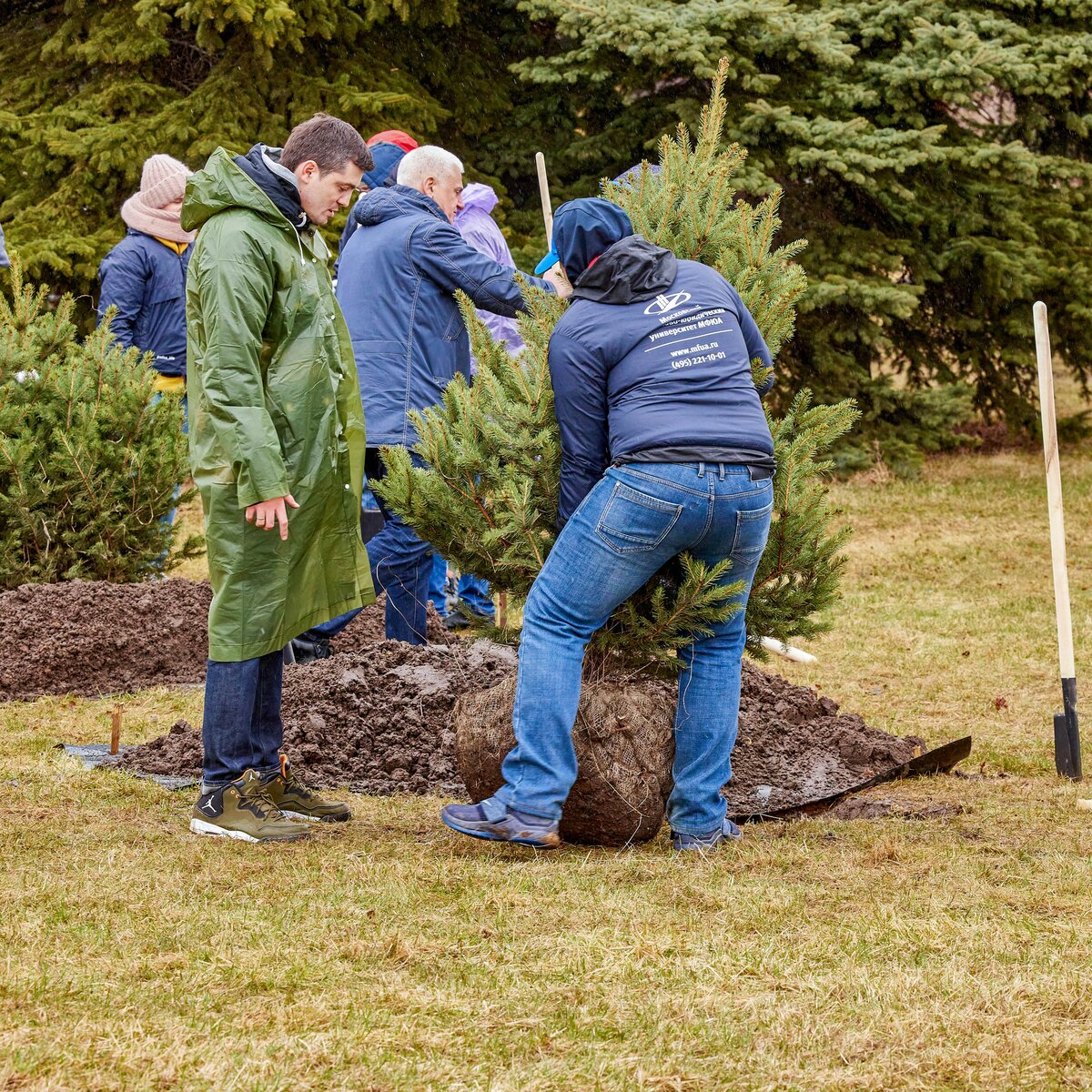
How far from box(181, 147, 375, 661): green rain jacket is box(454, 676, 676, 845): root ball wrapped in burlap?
60 cm

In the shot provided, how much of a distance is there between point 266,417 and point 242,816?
4.10 feet

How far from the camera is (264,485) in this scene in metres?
4.27

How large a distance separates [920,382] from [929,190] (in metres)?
1.90

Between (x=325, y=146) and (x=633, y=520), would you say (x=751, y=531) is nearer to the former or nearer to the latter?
(x=633, y=520)

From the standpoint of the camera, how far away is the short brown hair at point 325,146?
4.47 metres

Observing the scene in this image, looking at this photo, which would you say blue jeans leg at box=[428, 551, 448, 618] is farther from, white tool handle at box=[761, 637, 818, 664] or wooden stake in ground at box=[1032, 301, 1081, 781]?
wooden stake in ground at box=[1032, 301, 1081, 781]

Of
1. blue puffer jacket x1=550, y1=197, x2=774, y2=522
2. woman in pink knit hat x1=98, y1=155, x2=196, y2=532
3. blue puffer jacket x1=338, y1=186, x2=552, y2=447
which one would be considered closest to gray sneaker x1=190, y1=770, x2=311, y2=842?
blue puffer jacket x1=550, y1=197, x2=774, y2=522

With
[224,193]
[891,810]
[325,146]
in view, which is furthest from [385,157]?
[891,810]

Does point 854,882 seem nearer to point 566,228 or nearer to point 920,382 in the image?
point 566,228

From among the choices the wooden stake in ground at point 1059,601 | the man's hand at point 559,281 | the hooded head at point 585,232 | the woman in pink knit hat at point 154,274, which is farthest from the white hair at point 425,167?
the wooden stake in ground at point 1059,601

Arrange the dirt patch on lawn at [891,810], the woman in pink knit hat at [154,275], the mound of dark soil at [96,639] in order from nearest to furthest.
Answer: the dirt patch on lawn at [891,810]
the mound of dark soil at [96,639]
the woman in pink knit hat at [154,275]

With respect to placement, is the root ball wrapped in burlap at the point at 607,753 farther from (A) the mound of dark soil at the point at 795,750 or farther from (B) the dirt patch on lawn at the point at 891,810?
(B) the dirt patch on lawn at the point at 891,810

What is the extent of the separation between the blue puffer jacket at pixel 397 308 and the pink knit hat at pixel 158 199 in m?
1.79

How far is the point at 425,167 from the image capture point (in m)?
6.57
